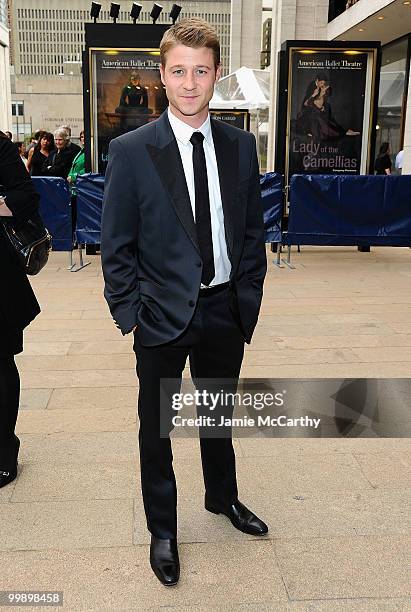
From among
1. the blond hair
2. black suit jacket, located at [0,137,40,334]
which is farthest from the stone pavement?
the blond hair

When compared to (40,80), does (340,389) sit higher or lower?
lower

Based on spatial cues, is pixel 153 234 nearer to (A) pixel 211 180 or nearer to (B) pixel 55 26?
(A) pixel 211 180

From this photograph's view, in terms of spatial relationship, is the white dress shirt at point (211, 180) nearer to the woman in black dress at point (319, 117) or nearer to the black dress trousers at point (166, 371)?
the black dress trousers at point (166, 371)

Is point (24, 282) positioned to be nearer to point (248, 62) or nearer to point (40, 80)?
point (248, 62)

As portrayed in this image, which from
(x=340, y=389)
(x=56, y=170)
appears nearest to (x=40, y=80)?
(x=56, y=170)

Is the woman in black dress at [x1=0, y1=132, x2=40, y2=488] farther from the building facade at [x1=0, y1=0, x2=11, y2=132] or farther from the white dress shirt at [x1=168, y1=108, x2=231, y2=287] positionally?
the building facade at [x1=0, y1=0, x2=11, y2=132]

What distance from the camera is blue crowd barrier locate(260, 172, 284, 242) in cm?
975

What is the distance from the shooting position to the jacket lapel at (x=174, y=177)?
2.50 m

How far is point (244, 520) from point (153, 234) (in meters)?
1.36

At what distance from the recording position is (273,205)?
9.79m

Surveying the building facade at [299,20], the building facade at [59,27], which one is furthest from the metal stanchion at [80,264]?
the building facade at [59,27]

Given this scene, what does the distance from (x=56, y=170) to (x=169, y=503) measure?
9721mm

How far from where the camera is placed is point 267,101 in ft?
71.4

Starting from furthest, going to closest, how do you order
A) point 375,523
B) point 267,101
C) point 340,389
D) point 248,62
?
point 248,62, point 267,101, point 340,389, point 375,523
